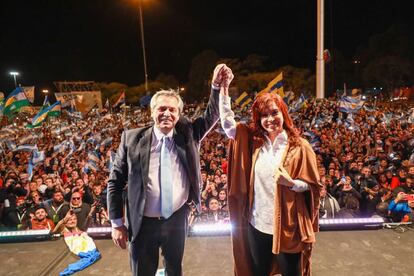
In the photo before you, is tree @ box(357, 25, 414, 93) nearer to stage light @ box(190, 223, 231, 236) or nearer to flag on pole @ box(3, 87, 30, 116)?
flag on pole @ box(3, 87, 30, 116)

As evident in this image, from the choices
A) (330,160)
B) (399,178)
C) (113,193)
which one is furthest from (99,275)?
(330,160)

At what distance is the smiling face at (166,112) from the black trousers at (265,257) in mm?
931

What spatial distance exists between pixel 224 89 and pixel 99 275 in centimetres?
240

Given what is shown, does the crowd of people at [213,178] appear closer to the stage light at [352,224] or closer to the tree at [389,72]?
the stage light at [352,224]

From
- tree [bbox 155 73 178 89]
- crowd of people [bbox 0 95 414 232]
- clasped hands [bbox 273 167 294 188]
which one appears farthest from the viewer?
tree [bbox 155 73 178 89]

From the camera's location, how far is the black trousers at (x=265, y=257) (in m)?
2.17

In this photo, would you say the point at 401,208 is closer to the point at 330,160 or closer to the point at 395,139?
the point at 330,160

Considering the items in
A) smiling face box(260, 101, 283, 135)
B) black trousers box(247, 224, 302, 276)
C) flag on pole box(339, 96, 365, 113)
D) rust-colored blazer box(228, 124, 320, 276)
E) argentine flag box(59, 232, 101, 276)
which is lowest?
argentine flag box(59, 232, 101, 276)

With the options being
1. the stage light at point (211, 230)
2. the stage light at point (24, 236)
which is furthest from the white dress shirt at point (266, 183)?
the stage light at point (24, 236)

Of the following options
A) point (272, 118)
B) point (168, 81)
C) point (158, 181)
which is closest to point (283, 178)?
point (272, 118)

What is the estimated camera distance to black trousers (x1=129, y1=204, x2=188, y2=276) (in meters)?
2.19

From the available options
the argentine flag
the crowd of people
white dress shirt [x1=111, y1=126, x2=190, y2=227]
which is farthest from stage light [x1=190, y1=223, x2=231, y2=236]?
white dress shirt [x1=111, y1=126, x2=190, y2=227]

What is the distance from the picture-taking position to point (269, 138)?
7.31 feet

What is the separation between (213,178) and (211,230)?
2901 millimetres
